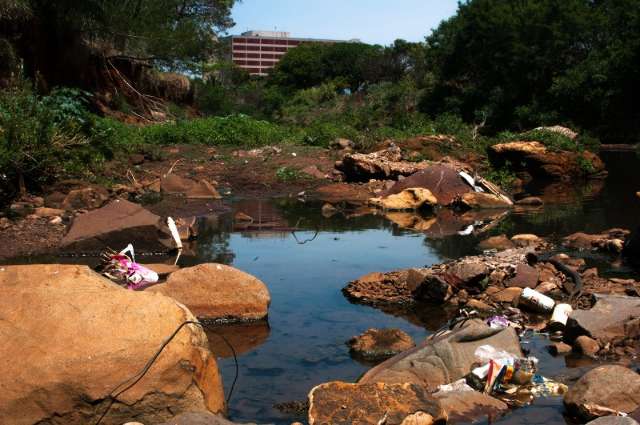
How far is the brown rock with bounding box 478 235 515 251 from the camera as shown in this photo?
380 inches

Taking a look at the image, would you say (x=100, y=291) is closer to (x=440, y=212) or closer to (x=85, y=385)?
(x=85, y=385)

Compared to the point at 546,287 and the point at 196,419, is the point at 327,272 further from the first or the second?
the point at 196,419

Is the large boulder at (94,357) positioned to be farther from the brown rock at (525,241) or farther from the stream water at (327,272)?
the brown rock at (525,241)

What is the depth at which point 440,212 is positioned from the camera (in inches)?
536

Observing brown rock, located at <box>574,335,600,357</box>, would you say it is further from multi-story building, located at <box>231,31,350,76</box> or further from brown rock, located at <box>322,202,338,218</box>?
multi-story building, located at <box>231,31,350,76</box>

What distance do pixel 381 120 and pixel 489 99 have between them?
5373 mm

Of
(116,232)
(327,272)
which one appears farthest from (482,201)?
(116,232)

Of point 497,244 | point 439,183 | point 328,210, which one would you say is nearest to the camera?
point 497,244

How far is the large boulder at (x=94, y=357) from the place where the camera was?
12.9 ft

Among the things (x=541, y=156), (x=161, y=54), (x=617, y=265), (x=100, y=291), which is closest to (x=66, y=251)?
(x=100, y=291)

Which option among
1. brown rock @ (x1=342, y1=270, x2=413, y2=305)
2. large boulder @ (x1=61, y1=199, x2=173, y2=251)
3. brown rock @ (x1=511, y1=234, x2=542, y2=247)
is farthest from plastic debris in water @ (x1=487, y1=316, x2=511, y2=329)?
large boulder @ (x1=61, y1=199, x2=173, y2=251)

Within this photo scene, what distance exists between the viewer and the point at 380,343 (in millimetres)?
5773

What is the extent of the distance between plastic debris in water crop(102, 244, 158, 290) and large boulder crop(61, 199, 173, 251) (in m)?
1.42

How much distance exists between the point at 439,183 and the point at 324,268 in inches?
251
